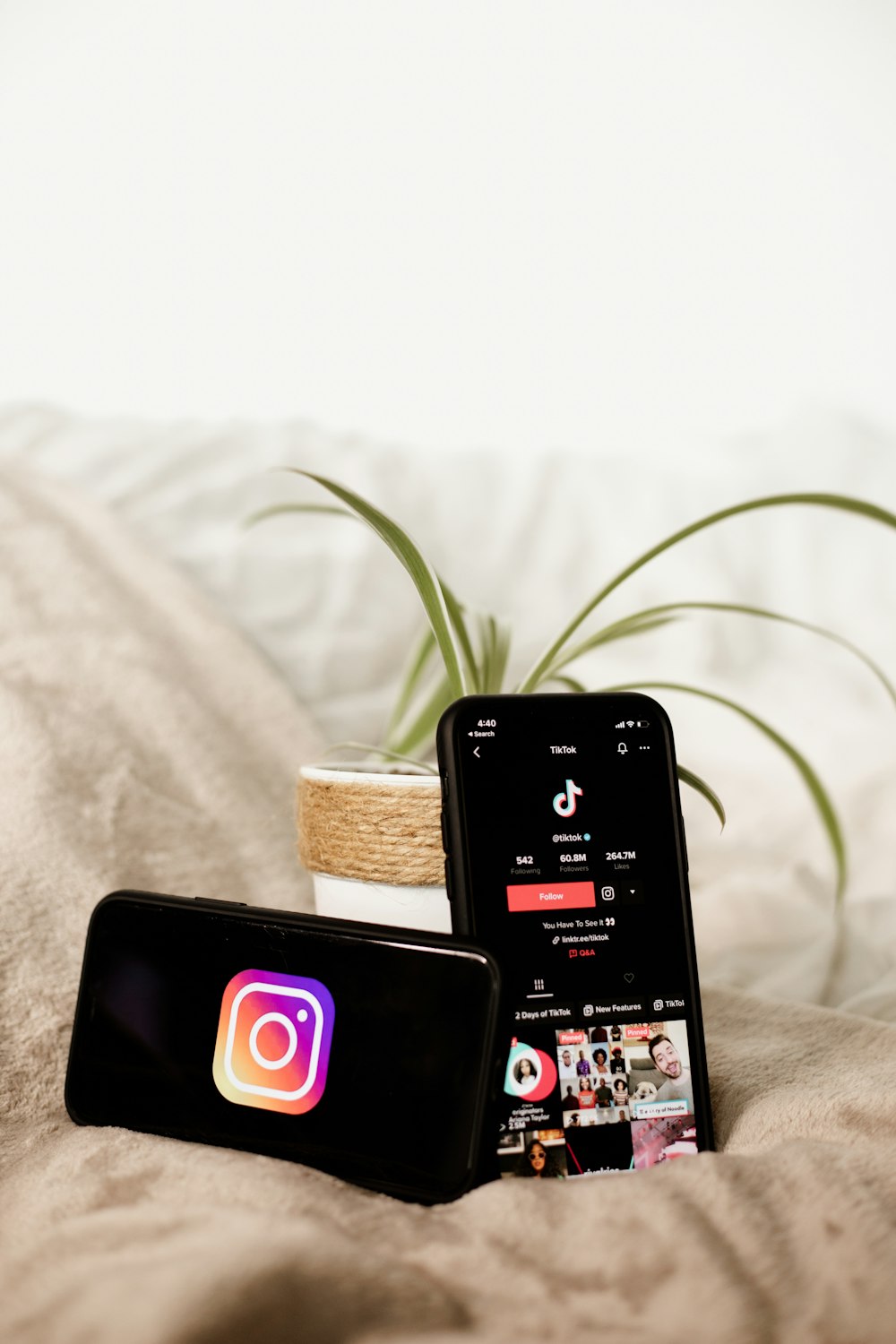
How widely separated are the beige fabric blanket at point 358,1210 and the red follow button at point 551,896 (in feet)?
0.36

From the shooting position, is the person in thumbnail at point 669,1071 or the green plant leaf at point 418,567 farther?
the green plant leaf at point 418,567

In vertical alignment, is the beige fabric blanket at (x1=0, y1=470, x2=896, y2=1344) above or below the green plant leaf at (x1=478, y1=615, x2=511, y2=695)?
below

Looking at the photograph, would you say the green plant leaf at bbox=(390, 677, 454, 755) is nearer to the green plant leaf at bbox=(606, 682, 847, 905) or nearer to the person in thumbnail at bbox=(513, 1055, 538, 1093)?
the green plant leaf at bbox=(606, 682, 847, 905)

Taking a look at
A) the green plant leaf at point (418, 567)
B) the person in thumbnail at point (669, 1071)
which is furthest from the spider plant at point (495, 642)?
the person in thumbnail at point (669, 1071)

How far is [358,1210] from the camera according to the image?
352 millimetres

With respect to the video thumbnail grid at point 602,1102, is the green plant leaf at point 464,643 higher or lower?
higher

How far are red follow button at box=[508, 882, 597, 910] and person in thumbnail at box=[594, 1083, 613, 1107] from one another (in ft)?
0.25

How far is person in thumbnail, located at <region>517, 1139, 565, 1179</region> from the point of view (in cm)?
40

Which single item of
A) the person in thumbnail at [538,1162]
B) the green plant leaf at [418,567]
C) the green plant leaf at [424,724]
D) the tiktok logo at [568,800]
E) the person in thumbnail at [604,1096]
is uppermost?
the green plant leaf at [418,567]

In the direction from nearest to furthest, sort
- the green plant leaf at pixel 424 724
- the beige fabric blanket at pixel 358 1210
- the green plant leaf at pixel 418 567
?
1. the beige fabric blanket at pixel 358 1210
2. the green plant leaf at pixel 418 567
3. the green plant leaf at pixel 424 724

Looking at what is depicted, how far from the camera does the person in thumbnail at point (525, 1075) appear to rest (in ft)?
1.35

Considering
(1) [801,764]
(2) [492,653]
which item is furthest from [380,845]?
(1) [801,764]

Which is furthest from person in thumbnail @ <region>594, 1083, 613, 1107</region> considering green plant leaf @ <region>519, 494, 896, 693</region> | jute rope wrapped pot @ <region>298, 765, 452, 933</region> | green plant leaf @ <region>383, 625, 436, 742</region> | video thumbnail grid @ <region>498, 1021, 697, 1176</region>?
green plant leaf @ <region>383, 625, 436, 742</region>

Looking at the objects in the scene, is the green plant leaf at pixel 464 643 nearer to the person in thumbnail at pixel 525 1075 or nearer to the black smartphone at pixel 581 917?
the black smartphone at pixel 581 917
